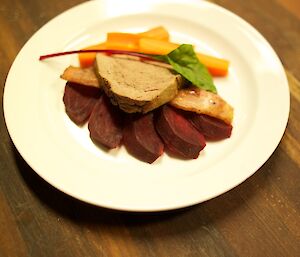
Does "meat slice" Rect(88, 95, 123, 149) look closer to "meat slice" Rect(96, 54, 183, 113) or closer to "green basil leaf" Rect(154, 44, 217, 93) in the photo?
"meat slice" Rect(96, 54, 183, 113)

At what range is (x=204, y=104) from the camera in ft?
5.52

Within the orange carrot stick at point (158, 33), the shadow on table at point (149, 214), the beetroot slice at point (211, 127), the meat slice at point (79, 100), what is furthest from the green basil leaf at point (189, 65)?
the shadow on table at point (149, 214)

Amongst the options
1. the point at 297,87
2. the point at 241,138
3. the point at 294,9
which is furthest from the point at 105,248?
the point at 294,9

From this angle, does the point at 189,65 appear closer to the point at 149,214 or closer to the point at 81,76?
the point at 81,76

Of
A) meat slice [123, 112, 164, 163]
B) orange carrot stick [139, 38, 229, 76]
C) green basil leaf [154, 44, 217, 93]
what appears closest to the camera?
meat slice [123, 112, 164, 163]

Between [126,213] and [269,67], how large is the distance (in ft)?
3.10

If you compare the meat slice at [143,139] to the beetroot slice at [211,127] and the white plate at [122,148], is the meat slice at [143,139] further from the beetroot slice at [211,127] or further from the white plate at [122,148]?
the beetroot slice at [211,127]

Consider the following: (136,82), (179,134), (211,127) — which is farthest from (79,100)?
(211,127)

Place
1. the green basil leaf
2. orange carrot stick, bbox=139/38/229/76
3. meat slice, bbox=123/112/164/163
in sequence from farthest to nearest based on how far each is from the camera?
orange carrot stick, bbox=139/38/229/76, the green basil leaf, meat slice, bbox=123/112/164/163

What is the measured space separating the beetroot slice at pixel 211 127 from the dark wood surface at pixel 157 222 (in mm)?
230

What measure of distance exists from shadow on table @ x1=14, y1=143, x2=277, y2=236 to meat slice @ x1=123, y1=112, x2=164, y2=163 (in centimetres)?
24

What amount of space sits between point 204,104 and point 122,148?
0.40 m

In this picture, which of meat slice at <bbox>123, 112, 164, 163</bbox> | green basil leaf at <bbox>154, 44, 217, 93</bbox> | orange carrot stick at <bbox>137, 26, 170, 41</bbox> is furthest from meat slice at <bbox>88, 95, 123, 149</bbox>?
orange carrot stick at <bbox>137, 26, 170, 41</bbox>

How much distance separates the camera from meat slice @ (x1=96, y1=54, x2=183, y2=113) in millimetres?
1615
